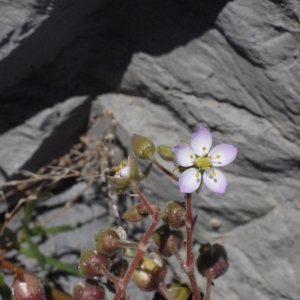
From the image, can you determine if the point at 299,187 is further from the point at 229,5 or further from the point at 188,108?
the point at 229,5

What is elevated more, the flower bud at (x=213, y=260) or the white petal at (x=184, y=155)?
the white petal at (x=184, y=155)

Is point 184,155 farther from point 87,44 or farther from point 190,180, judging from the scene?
point 87,44

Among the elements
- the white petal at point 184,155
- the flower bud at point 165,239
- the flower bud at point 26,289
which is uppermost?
the white petal at point 184,155

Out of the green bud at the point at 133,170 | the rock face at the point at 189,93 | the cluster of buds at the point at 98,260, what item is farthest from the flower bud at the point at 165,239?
the rock face at the point at 189,93

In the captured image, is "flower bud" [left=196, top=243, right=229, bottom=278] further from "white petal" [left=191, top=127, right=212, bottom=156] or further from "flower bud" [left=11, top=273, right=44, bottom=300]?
"flower bud" [left=11, top=273, right=44, bottom=300]

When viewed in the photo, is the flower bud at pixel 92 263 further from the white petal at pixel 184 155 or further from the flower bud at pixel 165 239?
the white petal at pixel 184 155

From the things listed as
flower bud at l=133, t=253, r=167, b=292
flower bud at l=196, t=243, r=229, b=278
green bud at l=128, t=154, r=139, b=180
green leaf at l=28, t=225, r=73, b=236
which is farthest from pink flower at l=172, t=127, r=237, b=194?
green leaf at l=28, t=225, r=73, b=236
